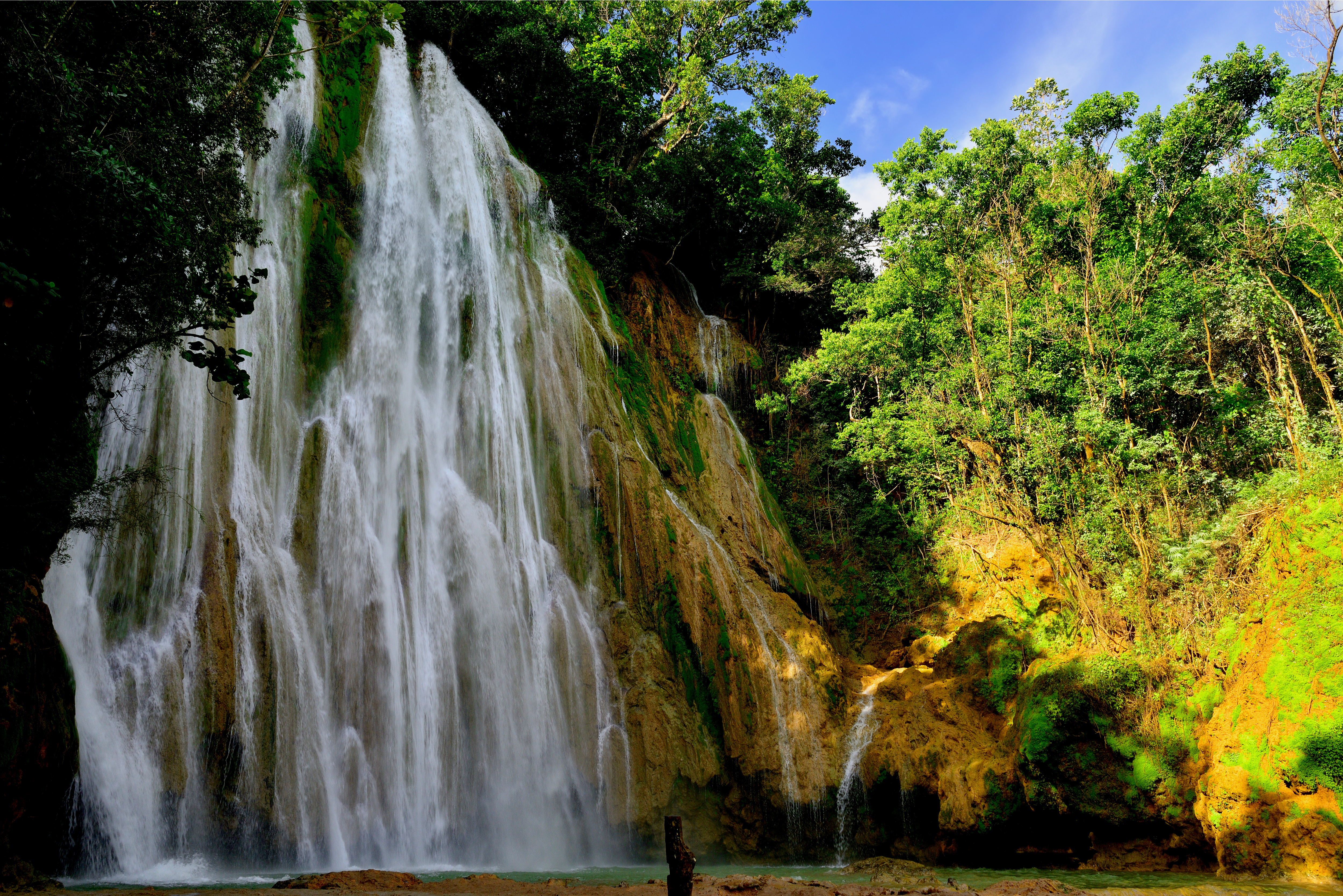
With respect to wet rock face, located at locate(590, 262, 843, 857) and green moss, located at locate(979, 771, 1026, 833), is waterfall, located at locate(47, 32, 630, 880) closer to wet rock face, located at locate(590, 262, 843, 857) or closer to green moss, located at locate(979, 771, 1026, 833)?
wet rock face, located at locate(590, 262, 843, 857)

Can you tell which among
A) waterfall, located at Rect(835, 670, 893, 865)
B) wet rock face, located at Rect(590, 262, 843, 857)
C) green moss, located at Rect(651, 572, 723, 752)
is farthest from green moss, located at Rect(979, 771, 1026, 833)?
green moss, located at Rect(651, 572, 723, 752)

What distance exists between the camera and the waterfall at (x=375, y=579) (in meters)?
10.4

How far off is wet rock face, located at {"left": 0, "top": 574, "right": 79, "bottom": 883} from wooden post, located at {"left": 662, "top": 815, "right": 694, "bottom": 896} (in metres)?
7.34

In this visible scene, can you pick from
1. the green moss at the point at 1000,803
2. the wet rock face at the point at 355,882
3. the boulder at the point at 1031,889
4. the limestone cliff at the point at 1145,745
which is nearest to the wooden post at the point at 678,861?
the wet rock face at the point at 355,882

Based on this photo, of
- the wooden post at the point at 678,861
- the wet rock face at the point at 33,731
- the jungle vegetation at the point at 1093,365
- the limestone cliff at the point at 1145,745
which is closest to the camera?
the wooden post at the point at 678,861

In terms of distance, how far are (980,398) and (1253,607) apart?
31.5 ft

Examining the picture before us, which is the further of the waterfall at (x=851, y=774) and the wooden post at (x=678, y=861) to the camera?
the waterfall at (x=851, y=774)

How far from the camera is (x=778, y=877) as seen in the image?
11.0m

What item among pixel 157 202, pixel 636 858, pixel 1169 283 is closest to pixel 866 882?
pixel 636 858

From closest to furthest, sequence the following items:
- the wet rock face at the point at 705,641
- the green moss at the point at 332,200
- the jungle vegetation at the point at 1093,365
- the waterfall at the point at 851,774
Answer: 1. the waterfall at the point at 851,774
2. the wet rock face at the point at 705,641
3. the green moss at the point at 332,200
4. the jungle vegetation at the point at 1093,365

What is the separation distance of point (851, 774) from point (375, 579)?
9793 millimetres

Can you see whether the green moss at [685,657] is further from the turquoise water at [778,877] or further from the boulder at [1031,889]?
the boulder at [1031,889]

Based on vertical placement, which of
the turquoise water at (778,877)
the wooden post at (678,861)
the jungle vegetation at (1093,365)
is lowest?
the turquoise water at (778,877)

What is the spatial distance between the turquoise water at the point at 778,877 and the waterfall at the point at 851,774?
2.74 feet
